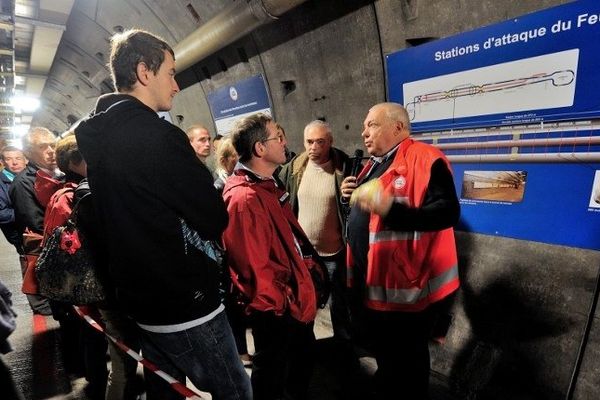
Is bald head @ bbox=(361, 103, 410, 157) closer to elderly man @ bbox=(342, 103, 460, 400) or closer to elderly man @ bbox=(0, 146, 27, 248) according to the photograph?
elderly man @ bbox=(342, 103, 460, 400)

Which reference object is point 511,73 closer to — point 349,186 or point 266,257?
point 349,186

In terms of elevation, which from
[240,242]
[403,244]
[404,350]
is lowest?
[404,350]

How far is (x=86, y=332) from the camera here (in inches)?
96.0

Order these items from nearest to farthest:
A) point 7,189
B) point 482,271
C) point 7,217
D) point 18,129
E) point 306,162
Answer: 1. point 482,271
2. point 306,162
3. point 7,217
4. point 7,189
5. point 18,129

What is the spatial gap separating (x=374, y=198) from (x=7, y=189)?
4861 mm

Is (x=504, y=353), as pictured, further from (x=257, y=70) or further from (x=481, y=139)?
(x=257, y=70)

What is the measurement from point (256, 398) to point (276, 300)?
599 mm

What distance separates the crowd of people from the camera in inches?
52.5

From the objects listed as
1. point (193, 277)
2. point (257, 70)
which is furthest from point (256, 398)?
point (257, 70)

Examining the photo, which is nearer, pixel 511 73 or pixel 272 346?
pixel 272 346

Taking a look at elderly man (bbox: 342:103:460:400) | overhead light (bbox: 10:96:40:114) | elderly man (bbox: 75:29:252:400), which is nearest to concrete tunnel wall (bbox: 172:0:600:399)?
elderly man (bbox: 342:103:460:400)

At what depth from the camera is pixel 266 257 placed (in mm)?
1850

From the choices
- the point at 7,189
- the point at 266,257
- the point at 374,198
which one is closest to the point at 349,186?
the point at 374,198

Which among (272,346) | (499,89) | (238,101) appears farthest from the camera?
(238,101)
